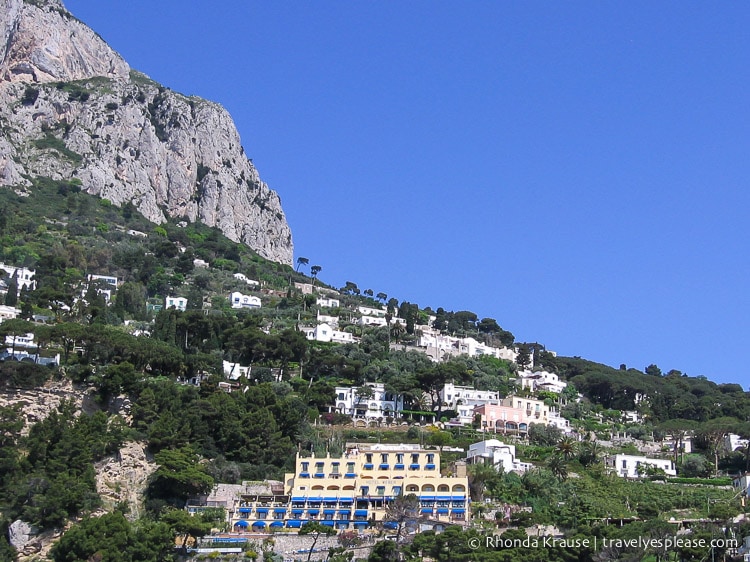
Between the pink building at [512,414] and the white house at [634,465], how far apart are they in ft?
34.8

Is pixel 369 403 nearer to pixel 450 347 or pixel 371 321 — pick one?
pixel 450 347

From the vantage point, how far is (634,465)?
7256 centimetres

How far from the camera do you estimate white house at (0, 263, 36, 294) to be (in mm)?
94613

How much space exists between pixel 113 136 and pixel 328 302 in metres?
40.1

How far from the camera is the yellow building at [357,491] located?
196 feet

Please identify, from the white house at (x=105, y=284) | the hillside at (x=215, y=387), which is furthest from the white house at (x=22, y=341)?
the white house at (x=105, y=284)

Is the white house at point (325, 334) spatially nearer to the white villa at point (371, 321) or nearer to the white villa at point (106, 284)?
the white villa at point (371, 321)

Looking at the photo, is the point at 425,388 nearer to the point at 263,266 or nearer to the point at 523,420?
the point at 523,420

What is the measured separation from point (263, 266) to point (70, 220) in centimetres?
2262

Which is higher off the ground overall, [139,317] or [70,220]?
[70,220]

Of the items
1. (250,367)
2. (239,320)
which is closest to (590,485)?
(250,367)

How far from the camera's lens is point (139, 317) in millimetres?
92938

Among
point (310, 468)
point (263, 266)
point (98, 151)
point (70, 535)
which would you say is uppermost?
point (98, 151)

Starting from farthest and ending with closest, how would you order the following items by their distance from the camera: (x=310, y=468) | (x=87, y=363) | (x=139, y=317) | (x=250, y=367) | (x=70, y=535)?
1. (x=139, y=317)
2. (x=250, y=367)
3. (x=87, y=363)
4. (x=310, y=468)
5. (x=70, y=535)
